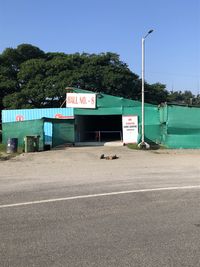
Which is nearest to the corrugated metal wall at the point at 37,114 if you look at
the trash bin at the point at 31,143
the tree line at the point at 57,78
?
the trash bin at the point at 31,143

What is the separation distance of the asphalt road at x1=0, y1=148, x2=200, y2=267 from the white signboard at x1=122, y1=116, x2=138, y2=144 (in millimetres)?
21973

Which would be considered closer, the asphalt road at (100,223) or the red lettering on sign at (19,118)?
the asphalt road at (100,223)

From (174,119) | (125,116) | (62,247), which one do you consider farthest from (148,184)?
(125,116)

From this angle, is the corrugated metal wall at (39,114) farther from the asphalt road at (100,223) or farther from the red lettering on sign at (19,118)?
the asphalt road at (100,223)

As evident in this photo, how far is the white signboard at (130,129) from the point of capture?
34594mm

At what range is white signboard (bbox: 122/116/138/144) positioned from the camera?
113 ft

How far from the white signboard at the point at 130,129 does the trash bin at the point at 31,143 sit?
849 centimetres

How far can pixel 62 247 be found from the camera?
5887 mm

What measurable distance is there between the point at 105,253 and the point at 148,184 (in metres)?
6.47

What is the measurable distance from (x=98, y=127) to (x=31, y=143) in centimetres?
2526

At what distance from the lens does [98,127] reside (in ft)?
174

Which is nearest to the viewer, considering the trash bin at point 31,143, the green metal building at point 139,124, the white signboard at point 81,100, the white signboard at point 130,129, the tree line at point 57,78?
the trash bin at point 31,143

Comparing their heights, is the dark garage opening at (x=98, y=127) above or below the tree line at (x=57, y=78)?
below

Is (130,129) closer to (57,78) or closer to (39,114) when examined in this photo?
(39,114)
